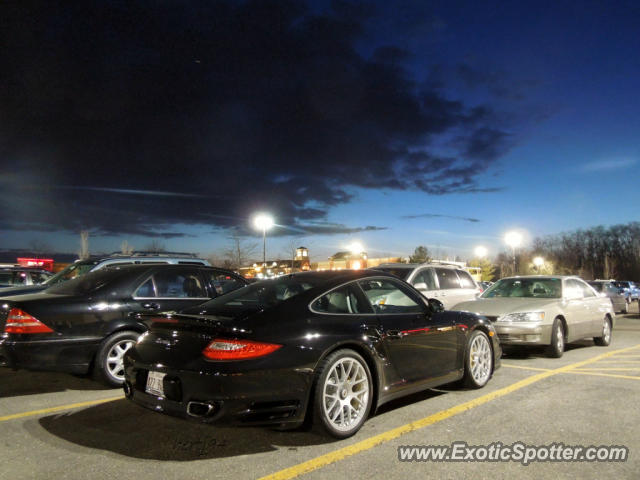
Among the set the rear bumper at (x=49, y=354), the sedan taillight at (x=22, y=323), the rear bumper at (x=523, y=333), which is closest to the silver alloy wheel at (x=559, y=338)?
the rear bumper at (x=523, y=333)

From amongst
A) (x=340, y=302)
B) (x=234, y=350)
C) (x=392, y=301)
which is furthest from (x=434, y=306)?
(x=234, y=350)

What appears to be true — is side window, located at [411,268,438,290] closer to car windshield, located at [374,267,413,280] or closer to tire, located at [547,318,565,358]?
car windshield, located at [374,267,413,280]

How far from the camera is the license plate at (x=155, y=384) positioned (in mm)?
3811

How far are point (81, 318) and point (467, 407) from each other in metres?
4.42

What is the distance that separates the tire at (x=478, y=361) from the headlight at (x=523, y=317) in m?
2.29

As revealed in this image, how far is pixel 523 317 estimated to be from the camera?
8.19 meters

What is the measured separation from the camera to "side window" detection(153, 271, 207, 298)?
6676 millimetres

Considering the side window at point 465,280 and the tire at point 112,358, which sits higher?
the side window at point 465,280

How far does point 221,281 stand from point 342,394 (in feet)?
12.5

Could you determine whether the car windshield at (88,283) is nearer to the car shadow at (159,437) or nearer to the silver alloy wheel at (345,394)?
the car shadow at (159,437)

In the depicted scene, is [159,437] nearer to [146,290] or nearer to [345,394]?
[345,394]

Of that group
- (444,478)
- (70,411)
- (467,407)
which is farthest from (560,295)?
(70,411)

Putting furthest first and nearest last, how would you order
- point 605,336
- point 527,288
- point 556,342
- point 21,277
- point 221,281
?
1. point 21,277
2. point 605,336
3. point 527,288
4. point 556,342
5. point 221,281

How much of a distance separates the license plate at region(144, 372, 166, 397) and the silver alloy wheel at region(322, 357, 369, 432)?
1.26 metres
